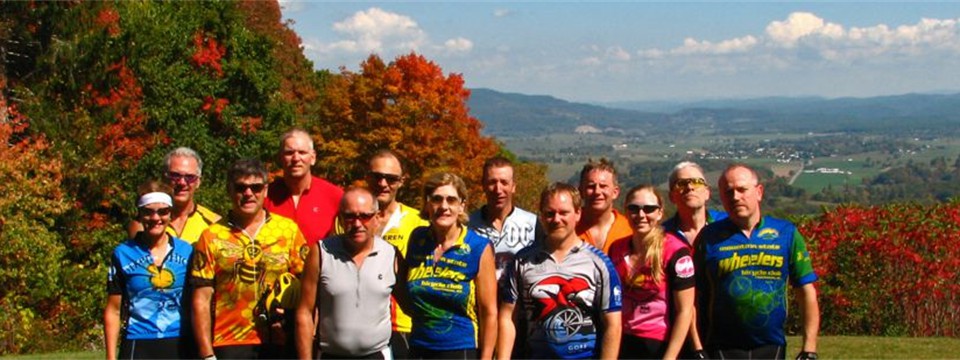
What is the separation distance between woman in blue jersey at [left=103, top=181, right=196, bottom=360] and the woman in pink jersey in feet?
8.80

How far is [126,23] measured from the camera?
98.4 ft

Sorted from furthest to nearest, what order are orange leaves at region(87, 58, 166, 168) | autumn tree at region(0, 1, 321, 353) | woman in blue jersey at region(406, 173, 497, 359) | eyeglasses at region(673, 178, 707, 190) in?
orange leaves at region(87, 58, 166, 168), autumn tree at region(0, 1, 321, 353), eyeglasses at region(673, 178, 707, 190), woman in blue jersey at region(406, 173, 497, 359)

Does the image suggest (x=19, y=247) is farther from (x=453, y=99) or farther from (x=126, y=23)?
(x=453, y=99)

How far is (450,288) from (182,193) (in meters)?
1.96

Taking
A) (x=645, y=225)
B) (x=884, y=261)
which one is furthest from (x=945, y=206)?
(x=645, y=225)

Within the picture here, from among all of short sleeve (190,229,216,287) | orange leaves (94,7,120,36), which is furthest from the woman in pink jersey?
orange leaves (94,7,120,36)

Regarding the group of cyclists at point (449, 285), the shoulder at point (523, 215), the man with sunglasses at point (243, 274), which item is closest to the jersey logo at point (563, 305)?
the group of cyclists at point (449, 285)

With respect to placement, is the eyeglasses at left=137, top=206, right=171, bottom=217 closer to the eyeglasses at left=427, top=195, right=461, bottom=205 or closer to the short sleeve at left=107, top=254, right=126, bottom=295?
the short sleeve at left=107, top=254, right=126, bottom=295

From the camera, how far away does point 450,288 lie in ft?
19.2

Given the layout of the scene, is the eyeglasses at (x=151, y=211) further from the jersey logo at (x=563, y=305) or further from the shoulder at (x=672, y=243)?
the shoulder at (x=672, y=243)

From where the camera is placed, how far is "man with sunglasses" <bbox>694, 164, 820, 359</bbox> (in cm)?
608

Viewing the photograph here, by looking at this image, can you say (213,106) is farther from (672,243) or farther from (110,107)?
(672,243)

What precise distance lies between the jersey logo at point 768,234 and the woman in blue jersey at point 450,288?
166cm

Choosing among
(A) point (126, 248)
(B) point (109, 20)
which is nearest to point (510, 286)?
(A) point (126, 248)
